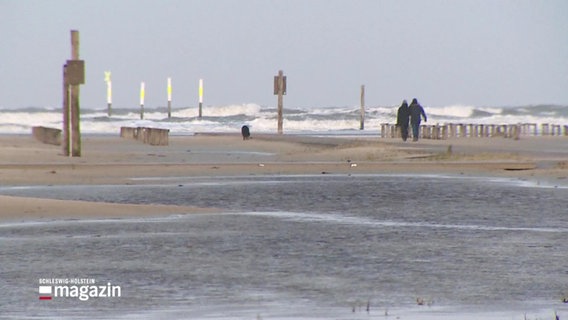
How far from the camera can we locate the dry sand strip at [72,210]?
1830 centimetres

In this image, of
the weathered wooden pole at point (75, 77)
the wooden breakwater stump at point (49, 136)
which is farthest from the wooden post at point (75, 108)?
the wooden breakwater stump at point (49, 136)

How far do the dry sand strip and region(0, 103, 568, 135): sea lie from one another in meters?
80.8

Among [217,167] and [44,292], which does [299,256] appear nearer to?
[44,292]

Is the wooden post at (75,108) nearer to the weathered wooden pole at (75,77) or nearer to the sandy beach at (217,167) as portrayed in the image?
the weathered wooden pole at (75,77)

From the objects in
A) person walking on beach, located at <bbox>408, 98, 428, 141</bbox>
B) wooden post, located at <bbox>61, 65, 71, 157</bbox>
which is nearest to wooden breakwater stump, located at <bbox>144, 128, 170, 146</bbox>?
person walking on beach, located at <bbox>408, 98, 428, 141</bbox>

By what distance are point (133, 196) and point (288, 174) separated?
7.83m

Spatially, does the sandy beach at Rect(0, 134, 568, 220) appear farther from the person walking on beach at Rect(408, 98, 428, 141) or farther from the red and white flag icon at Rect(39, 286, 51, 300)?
the red and white flag icon at Rect(39, 286, 51, 300)

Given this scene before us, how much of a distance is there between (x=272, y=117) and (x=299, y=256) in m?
120

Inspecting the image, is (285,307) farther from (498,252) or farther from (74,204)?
(74,204)

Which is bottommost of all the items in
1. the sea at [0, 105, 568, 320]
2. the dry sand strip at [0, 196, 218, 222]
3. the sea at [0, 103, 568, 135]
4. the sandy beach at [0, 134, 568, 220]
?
the sea at [0, 103, 568, 135]

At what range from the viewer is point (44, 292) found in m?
10.8

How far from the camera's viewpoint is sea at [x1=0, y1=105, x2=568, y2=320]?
1016 centimetres

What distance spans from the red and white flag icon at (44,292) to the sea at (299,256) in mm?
16

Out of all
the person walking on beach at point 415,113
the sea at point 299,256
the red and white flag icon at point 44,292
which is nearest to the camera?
the sea at point 299,256
